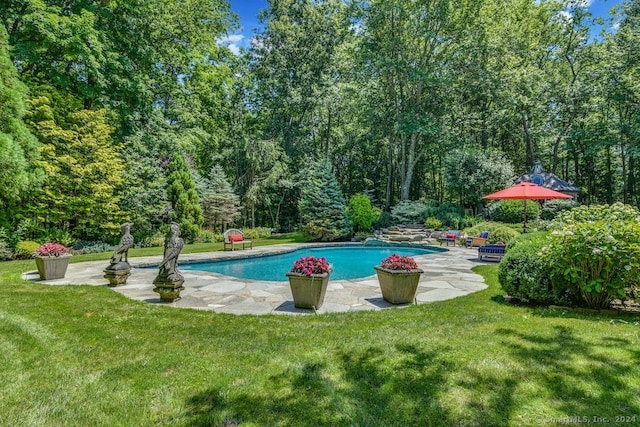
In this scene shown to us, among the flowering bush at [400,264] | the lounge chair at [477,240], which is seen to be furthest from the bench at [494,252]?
the flowering bush at [400,264]

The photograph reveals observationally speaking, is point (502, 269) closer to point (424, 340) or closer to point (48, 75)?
point (424, 340)

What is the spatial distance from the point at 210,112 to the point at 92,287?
1620 centimetres

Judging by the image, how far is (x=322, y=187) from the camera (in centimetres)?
1655

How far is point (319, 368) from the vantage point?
9.35ft

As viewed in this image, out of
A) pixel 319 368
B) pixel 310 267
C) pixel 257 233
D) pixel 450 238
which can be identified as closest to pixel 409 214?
pixel 450 238

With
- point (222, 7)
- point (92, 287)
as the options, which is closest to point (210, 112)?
point (222, 7)

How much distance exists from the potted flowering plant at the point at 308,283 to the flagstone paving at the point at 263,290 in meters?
0.13

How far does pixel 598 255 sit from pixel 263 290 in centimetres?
489

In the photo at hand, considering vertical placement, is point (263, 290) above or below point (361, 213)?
below

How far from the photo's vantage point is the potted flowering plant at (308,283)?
4.61 metres

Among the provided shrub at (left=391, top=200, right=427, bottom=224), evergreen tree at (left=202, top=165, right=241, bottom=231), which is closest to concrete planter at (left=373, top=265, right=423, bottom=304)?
shrub at (left=391, top=200, right=427, bottom=224)

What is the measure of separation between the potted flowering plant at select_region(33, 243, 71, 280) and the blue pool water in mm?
2707

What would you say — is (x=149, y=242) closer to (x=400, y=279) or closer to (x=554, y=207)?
(x=400, y=279)

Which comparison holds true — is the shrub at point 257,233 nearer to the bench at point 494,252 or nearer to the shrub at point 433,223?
the shrub at point 433,223
